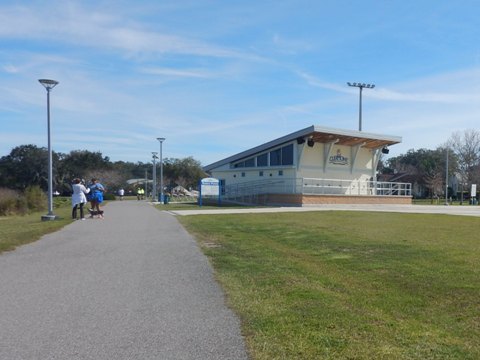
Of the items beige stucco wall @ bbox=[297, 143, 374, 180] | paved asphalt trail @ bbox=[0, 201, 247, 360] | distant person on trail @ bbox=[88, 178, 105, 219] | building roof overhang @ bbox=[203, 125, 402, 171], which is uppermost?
building roof overhang @ bbox=[203, 125, 402, 171]

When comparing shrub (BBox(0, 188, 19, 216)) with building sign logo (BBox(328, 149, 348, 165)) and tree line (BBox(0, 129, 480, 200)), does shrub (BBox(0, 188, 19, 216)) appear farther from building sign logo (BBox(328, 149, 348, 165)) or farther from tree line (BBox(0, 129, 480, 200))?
tree line (BBox(0, 129, 480, 200))

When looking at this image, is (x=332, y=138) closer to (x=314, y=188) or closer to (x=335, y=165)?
(x=335, y=165)

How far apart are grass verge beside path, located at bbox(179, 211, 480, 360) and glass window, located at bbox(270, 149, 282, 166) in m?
28.0

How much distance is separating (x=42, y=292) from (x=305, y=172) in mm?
33679

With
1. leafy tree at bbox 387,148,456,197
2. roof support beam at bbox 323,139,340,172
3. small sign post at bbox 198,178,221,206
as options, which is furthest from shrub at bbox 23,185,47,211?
leafy tree at bbox 387,148,456,197

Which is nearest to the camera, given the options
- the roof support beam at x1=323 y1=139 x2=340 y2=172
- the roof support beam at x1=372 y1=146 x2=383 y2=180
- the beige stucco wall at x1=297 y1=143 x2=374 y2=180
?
the beige stucco wall at x1=297 y1=143 x2=374 y2=180

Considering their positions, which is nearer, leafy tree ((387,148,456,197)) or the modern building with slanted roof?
the modern building with slanted roof

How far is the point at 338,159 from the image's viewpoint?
41.5 m

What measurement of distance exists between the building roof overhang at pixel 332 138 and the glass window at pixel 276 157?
0.59 metres

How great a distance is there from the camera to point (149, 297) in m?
6.31

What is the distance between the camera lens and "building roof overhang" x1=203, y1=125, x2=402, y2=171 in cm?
3712

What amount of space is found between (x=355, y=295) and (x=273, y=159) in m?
34.8

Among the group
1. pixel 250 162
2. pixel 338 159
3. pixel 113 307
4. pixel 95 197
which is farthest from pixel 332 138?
pixel 113 307

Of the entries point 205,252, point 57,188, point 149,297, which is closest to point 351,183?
point 205,252
